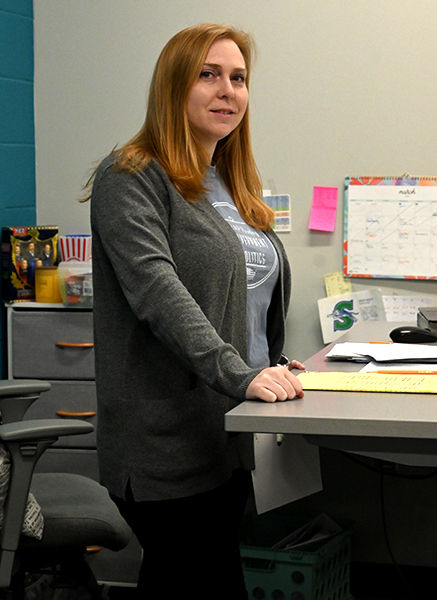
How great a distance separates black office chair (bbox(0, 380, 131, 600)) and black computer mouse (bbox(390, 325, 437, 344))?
28.4 inches

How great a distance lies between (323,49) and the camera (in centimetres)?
269

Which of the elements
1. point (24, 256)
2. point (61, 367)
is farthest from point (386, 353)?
point (24, 256)

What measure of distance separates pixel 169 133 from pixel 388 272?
5.20 ft

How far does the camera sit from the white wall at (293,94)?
2650mm

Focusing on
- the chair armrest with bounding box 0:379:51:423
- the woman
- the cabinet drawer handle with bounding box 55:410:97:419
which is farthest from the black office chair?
the cabinet drawer handle with bounding box 55:410:97:419

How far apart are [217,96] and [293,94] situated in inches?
57.2

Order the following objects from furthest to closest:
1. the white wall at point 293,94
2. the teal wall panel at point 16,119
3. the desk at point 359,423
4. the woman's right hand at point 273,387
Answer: the teal wall panel at point 16,119, the white wall at point 293,94, the woman's right hand at point 273,387, the desk at point 359,423

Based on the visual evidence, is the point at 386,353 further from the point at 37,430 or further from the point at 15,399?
the point at 15,399

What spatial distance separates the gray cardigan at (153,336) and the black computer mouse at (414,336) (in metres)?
0.54

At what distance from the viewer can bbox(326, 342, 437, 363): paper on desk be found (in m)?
1.36

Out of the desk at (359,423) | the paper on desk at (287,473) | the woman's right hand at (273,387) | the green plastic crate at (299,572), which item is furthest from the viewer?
the green plastic crate at (299,572)

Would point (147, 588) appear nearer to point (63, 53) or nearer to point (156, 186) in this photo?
point (156, 186)

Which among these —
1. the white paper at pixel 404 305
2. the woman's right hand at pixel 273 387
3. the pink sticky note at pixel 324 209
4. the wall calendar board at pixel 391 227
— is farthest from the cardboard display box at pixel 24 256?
the woman's right hand at pixel 273 387

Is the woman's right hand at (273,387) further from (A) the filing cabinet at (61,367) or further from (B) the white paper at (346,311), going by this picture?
(B) the white paper at (346,311)
